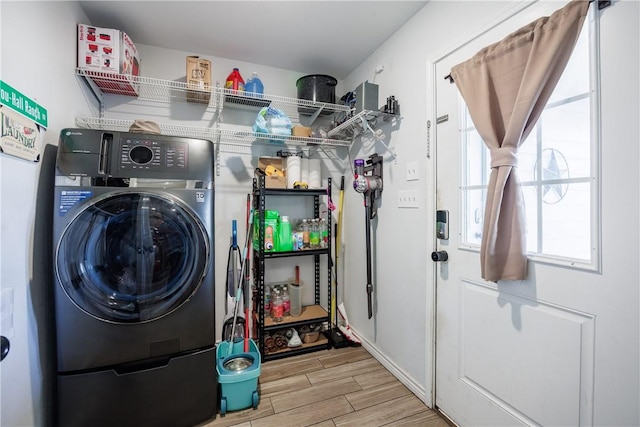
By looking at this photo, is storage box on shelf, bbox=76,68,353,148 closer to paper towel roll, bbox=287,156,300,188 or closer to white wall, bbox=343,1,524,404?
paper towel roll, bbox=287,156,300,188

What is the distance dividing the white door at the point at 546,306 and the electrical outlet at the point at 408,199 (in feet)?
0.60

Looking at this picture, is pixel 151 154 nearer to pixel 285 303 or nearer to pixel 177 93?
pixel 177 93

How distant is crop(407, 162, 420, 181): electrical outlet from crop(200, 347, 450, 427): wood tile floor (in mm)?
1395

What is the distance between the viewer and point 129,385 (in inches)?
49.6

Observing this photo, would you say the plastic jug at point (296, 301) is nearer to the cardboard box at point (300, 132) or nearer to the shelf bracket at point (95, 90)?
the cardboard box at point (300, 132)

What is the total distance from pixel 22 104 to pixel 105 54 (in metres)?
0.73

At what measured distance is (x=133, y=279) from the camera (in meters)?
1.29

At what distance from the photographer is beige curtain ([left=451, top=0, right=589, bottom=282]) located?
0.98 meters

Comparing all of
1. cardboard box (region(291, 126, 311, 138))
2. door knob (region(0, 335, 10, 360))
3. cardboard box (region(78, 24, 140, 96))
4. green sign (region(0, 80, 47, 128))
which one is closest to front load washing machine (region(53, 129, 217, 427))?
green sign (region(0, 80, 47, 128))

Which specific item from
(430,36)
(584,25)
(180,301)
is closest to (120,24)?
(180,301)

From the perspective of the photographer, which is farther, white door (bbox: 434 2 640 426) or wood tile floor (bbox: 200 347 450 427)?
wood tile floor (bbox: 200 347 450 427)

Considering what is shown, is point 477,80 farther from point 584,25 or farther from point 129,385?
point 129,385

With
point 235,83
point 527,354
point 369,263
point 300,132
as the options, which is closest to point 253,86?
point 235,83

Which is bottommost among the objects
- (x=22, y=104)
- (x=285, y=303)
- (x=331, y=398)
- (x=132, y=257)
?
(x=331, y=398)
